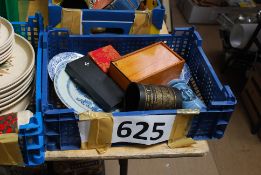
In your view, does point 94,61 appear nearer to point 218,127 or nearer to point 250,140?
point 218,127

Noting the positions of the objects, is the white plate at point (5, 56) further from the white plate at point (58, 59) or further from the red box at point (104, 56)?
the red box at point (104, 56)

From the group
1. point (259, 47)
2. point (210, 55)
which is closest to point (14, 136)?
point (259, 47)

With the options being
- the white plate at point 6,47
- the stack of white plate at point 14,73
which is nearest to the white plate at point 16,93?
the stack of white plate at point 14,73

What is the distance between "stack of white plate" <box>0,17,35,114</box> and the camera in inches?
33.5

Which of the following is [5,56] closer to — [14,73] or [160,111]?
[14,73]

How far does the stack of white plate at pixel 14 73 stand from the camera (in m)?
0.85

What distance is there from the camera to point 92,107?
0.92m

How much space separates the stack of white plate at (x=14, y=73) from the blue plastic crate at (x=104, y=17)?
183 mm

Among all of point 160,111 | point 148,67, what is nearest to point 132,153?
point 160,111

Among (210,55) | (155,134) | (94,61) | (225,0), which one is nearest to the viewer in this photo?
(155,134)

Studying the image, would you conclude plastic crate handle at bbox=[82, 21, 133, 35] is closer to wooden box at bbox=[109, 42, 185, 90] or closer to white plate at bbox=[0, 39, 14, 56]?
wooden box at bbox=[109, 42, 185, 90]

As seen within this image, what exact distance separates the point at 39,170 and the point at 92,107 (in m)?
0.63

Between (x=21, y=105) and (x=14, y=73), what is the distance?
0.31ft

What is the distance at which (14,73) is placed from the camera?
36.4 inches
